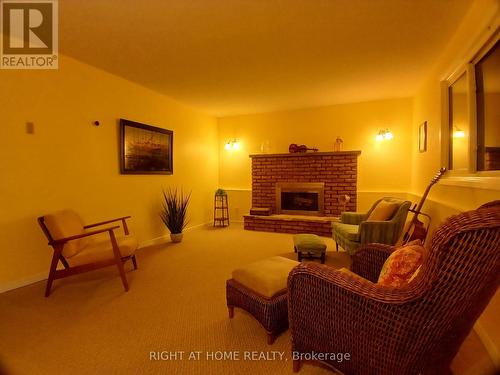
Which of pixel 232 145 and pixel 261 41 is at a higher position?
pixel 261 41

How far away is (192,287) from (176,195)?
2.50 metres

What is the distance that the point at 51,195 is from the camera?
114 inches

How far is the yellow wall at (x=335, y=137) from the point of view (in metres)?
4.89

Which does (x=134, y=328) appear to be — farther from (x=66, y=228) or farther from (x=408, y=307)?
(x=408, y=307)

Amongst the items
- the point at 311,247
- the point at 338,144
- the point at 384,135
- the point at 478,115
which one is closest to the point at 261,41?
the point at 478,115

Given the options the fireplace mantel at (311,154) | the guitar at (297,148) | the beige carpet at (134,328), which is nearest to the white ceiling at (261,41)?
the fireplace mantel at (311,154)

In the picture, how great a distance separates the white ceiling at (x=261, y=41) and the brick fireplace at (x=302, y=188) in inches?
58.2

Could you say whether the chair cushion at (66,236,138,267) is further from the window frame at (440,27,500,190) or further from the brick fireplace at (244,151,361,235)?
the window frame at (440,27,500,190)

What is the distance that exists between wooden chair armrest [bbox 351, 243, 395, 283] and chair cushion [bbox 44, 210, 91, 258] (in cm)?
261

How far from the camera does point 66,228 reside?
263 cm

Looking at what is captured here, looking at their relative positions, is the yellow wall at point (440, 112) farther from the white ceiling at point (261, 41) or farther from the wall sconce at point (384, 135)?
the wall sconce at point (384, 135)

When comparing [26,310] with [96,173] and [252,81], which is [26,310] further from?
[252,81]

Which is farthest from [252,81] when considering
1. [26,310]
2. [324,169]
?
[26,310]

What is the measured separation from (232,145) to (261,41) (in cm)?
354
